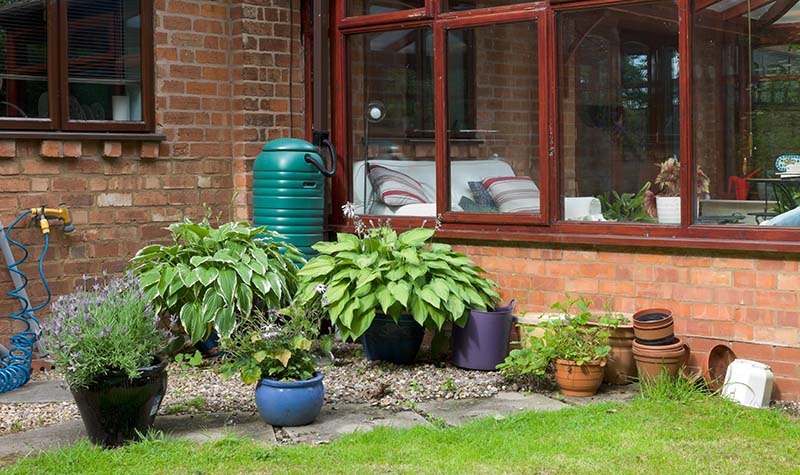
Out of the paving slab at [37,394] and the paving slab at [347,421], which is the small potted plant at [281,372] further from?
the paving slab at [37,394]

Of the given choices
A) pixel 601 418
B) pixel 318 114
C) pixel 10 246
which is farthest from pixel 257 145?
pixel 601 418

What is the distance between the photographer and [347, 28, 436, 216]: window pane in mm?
6828

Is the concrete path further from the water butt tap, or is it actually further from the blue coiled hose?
the water butt tap

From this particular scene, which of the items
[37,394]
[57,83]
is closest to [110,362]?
[37,394]

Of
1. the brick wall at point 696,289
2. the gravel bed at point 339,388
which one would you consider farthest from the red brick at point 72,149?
the brick wall at point 696,289

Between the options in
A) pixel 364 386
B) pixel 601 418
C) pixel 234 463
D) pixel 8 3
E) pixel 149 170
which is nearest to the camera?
pixel 234 463

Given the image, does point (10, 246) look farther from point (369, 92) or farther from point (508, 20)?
point (508, 20)

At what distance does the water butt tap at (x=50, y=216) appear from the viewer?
6.24 m

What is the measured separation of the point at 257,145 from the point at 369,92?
859 millimetres

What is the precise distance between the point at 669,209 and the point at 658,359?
0.87 metres

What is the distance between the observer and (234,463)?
4246mm

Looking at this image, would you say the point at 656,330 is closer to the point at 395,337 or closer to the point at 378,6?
the point at 395,337

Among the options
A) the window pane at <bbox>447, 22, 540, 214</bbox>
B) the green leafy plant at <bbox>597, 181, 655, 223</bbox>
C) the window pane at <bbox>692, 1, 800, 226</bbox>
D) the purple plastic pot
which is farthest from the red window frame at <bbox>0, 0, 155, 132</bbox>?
the window pane at <bbox>692, 1, 800, 226</bbox>

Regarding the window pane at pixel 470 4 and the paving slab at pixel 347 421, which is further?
the window pane at pixel 470 4
